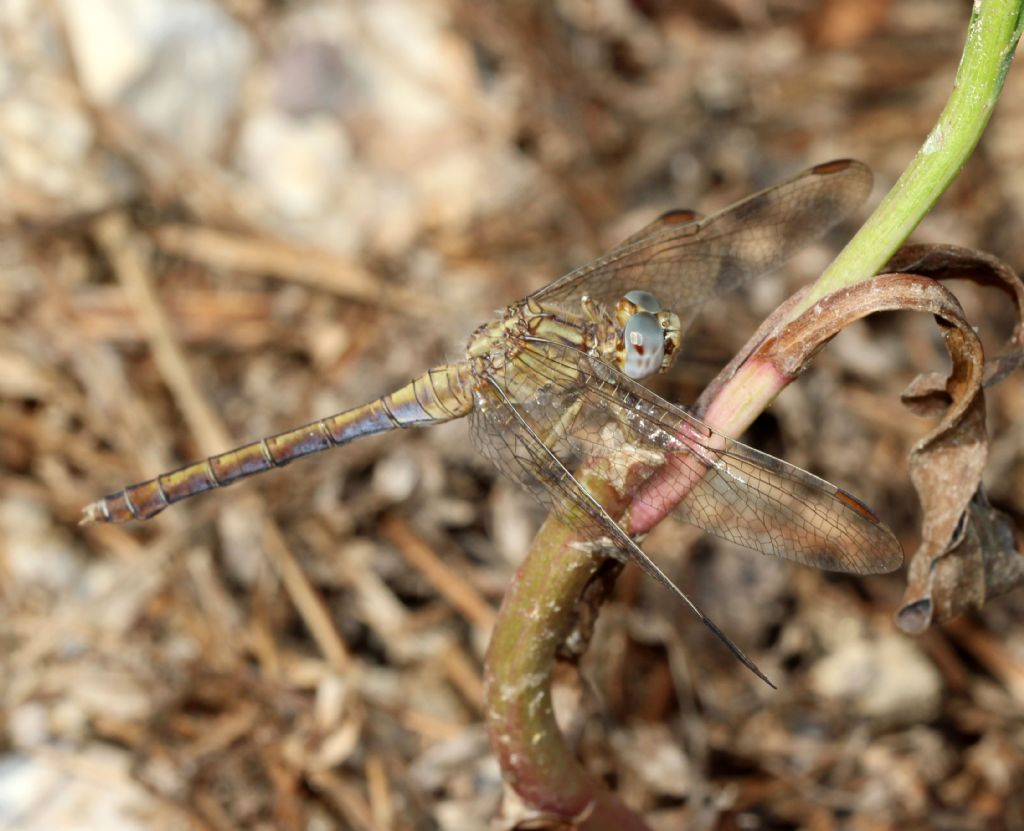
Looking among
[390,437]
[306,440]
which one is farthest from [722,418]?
[390,437]

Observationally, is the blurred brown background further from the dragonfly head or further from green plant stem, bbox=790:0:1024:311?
green plant stem, bbox=790:0:1024:311

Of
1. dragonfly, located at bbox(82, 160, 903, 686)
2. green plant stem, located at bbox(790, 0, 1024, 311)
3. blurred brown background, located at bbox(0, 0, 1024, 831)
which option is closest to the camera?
green plant stem, located at bbox(790, 0, 1024, 311)

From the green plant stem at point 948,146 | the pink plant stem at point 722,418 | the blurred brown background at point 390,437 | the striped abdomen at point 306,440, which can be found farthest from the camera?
the blurred brown background at point 390,437

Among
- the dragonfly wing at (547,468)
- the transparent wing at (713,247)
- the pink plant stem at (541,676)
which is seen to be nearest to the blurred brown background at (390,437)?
the pink plant stem at (541,676)

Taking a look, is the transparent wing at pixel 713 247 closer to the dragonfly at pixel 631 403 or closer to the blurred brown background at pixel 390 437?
the dragonfly at pixel 631 403

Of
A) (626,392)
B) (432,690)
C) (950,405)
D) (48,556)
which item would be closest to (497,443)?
(626,392)

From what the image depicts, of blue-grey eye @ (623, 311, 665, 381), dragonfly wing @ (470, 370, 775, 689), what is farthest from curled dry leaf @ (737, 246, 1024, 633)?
blue-grey eye @ (623, 311, 665, 381)

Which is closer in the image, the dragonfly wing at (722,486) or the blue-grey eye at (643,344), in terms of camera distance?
the dragonfly wing at (722,486)

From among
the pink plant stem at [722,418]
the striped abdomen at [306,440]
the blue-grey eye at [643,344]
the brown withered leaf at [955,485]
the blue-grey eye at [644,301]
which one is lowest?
the brown withered leaf at [955,485]
